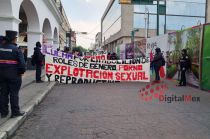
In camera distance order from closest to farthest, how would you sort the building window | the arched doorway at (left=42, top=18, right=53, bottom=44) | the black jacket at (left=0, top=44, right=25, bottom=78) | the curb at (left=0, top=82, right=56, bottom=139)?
the curb at (left=0, top=82, right=56, bottom=139) < the black jacket at (left=0, top=44, right=25, bottom=78) < the arched doorway at (left=42, top=18, right=53, bottom=44) < the building window

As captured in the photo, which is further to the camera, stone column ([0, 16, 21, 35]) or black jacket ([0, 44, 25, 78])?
stone column ([0, 16, 21, 35])

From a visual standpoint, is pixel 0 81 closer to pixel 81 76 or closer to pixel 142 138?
pixel 142 138

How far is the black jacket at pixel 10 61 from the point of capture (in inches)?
226

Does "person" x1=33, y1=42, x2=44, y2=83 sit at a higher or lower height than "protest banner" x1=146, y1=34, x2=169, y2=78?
lower

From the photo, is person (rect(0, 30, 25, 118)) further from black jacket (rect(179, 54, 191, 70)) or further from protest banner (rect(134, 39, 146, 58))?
protest banner (rect(134, 39, 146, 58))

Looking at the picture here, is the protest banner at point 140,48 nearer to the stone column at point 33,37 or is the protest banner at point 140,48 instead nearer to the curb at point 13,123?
the stone column at point 33,37

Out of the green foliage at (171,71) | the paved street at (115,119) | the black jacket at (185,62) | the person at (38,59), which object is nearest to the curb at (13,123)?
the paved street at (115,119)

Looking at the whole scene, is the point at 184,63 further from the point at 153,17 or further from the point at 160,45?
the point at 153,17


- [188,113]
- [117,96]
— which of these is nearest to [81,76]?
[117,96]

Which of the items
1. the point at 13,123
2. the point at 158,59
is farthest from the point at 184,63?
the point at 13,123

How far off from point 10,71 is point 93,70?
837 cm

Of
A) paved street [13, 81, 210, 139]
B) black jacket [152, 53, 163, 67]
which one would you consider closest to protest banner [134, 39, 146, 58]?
black jacket [152, 53, 163, 67]

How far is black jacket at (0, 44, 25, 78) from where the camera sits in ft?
18.8

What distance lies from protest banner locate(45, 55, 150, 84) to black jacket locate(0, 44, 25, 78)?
726cm
